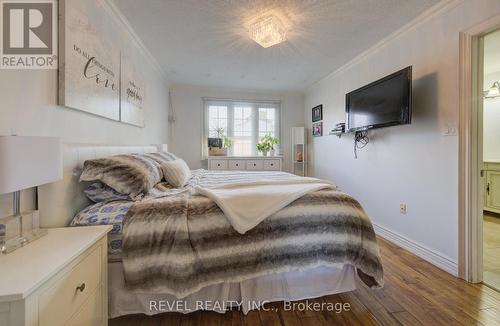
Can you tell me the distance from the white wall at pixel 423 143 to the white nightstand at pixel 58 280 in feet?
8.71

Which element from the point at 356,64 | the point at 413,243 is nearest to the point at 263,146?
the point at 356,64

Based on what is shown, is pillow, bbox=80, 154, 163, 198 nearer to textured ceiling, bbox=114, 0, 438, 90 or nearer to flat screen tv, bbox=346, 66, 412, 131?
textured ceiling, bbox=114, 0, 438, 90

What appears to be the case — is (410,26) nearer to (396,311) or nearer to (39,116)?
(396,311)

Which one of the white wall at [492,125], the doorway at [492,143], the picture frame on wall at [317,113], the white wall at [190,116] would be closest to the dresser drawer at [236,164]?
the white wall at [190,116]

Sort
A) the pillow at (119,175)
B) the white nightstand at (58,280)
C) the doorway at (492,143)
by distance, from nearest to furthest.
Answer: the white nightstand at (58,280), the pillow at (119,175), the doorway at (492,143)

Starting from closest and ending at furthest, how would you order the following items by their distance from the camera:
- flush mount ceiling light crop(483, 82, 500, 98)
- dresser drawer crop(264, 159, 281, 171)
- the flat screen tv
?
the flat screen tv
flush mount ceiling light crop(483, 82, 500, 98)
dresser drawer crop(264, 159, 281, 171)

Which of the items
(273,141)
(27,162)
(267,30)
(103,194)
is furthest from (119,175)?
(273,141)

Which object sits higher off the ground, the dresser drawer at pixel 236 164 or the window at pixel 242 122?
the window at pixel 242 122

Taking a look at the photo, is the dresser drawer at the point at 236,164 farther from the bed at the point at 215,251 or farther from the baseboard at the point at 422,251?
the bed at the point at 215,251

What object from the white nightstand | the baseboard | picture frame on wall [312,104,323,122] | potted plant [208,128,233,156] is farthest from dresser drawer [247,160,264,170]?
the white nightstand

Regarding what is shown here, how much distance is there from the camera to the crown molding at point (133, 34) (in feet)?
6.81

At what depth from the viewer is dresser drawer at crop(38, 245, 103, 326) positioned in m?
0.81

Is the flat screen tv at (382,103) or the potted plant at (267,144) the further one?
the potted plant at (267,144)

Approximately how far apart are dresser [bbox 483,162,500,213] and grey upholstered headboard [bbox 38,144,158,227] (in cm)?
509
